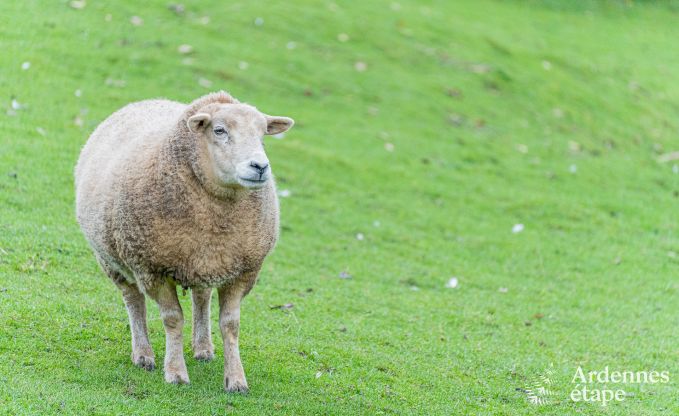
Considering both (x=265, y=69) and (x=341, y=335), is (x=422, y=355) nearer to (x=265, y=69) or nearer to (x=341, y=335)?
(x=341, y=335)

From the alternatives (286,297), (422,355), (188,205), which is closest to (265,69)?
(286,297)

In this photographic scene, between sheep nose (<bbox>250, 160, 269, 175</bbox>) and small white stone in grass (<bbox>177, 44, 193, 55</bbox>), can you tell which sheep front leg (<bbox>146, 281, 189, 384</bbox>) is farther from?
small white stone in grass (<bbox>177, 44, 193, 55</bbox>)

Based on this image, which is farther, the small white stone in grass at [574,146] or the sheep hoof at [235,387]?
the small white stone in grass at [574,146]

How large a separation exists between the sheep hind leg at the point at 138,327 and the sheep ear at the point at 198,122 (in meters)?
1.38

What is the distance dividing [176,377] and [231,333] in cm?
49

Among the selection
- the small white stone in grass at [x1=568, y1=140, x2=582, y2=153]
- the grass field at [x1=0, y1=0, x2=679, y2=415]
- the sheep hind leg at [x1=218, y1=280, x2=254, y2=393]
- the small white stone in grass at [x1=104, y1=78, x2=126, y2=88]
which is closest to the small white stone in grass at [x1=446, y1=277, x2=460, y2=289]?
the grass field at [x1=0, y1=0, x2=679, y2=415]

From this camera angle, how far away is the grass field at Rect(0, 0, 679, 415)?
263 inches

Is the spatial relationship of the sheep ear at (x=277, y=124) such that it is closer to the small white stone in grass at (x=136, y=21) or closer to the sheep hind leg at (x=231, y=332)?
the sheep hind leg at (x=231, y=332)

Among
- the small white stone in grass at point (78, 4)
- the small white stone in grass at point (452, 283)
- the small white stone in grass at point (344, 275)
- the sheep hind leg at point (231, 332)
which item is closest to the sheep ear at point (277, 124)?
the sheep hind leg at point (231, 332)

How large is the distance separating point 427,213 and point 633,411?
527 centimetres

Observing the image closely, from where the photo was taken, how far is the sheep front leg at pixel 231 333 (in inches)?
239

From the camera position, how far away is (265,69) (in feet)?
48.4

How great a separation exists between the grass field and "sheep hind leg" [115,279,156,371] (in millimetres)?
112

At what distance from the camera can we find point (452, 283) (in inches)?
378
